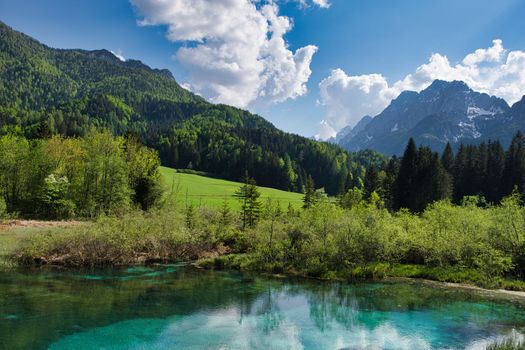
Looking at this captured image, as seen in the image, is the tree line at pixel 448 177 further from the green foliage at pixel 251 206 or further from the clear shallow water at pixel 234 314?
the clear shallow water at pixel 234 314

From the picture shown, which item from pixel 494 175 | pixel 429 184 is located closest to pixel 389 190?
pixel 429 184

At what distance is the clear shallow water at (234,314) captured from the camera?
2178cm

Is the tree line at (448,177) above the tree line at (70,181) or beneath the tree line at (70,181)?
above

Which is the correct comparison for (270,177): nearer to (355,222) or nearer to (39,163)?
(39,163)

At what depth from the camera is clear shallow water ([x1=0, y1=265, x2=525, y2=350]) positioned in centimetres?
2178

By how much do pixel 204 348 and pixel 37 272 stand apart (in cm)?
2334

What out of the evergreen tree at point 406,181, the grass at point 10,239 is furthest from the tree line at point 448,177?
the grass at point 10,239

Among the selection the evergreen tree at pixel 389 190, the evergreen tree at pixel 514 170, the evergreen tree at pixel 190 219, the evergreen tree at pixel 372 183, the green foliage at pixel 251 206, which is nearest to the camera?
the evergreen tree at pixel 190 219

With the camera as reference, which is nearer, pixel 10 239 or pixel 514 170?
pixel 10 239

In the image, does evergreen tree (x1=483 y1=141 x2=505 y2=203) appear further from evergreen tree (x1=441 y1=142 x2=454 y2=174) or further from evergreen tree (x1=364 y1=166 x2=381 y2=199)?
evergreen tree (x1=364 y1=166 x2=381 y2=199)

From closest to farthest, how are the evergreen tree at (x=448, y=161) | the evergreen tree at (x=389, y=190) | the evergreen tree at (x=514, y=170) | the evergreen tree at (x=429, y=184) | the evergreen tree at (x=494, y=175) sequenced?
the evergreen tree at (x=429, y=184) < the evergreen tree at (x=389, y=190) < the evergreen tree at (x=514, y=170) < the evergreen tree at (x=494, y=175) < the evergreen tree at (x=448, y=161)

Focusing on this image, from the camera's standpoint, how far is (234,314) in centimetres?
2733

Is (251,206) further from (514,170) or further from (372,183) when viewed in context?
(514,170)

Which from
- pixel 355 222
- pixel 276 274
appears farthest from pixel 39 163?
pixel 355 222
